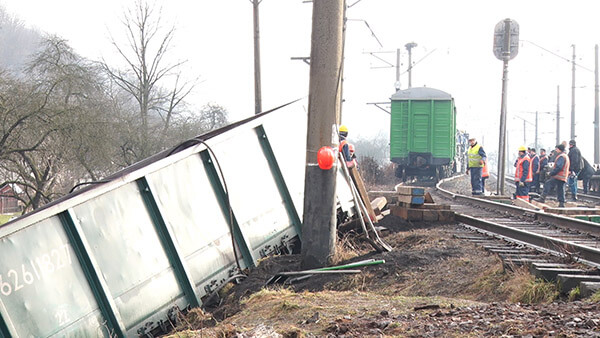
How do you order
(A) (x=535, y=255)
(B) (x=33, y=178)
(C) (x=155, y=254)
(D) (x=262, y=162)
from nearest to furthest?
(C) (x=155, y=254) → (A) (x=535, y=255) → (D) (x=262, y=162) → (B) (x=33, y=178)

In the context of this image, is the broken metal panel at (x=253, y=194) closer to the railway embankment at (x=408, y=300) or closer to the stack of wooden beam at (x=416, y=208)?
the railway embankment at (x=408, y=300)

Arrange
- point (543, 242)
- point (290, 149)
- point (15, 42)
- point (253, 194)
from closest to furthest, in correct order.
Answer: point (253, 194), point (543, 242), point (290, 149), point (15, 42)

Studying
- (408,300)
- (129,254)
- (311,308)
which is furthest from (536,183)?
(129,254)

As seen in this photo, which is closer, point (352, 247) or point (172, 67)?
point (352, 247)

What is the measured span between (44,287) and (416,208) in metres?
6.83

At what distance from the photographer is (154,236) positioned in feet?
19.2

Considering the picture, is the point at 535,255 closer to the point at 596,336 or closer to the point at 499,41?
the point at 596,336

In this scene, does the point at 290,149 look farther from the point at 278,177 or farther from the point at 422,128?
the point at 422,128

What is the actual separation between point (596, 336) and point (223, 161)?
15.0 ft

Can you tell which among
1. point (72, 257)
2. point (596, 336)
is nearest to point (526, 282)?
point (596, 336)

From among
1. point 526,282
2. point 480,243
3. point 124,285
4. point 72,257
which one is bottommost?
point 480,243

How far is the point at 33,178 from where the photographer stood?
1834 centimetres

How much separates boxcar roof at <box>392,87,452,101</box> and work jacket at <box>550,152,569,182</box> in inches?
372

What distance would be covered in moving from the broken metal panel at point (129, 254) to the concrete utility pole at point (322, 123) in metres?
1.78
